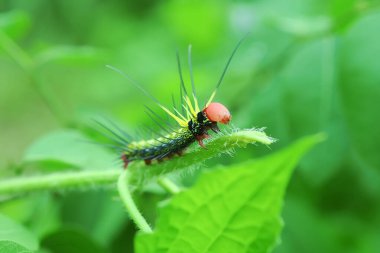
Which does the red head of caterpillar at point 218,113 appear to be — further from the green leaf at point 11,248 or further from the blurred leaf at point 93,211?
the blurred leaf at point 93,211

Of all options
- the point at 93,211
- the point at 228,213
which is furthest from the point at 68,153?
the point at 228,213

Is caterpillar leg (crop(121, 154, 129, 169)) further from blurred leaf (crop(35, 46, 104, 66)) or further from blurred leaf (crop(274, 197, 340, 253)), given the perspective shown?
blurred leaf (crop(274, 197, 340, 253))

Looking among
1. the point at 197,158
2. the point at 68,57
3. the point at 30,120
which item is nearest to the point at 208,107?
the point at 197,158

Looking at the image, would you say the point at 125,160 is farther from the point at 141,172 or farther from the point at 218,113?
the point at 218,113

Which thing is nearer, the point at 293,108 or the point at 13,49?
the point at 293,108

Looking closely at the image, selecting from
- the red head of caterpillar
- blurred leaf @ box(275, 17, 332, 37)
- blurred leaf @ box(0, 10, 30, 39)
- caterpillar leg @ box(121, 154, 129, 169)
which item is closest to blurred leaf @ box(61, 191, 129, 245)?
caterpillar leg @ box(121, 154, 129, 169)

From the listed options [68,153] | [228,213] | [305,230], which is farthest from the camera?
[305,230]

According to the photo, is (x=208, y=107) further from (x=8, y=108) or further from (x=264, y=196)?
(x=8, y=108)
